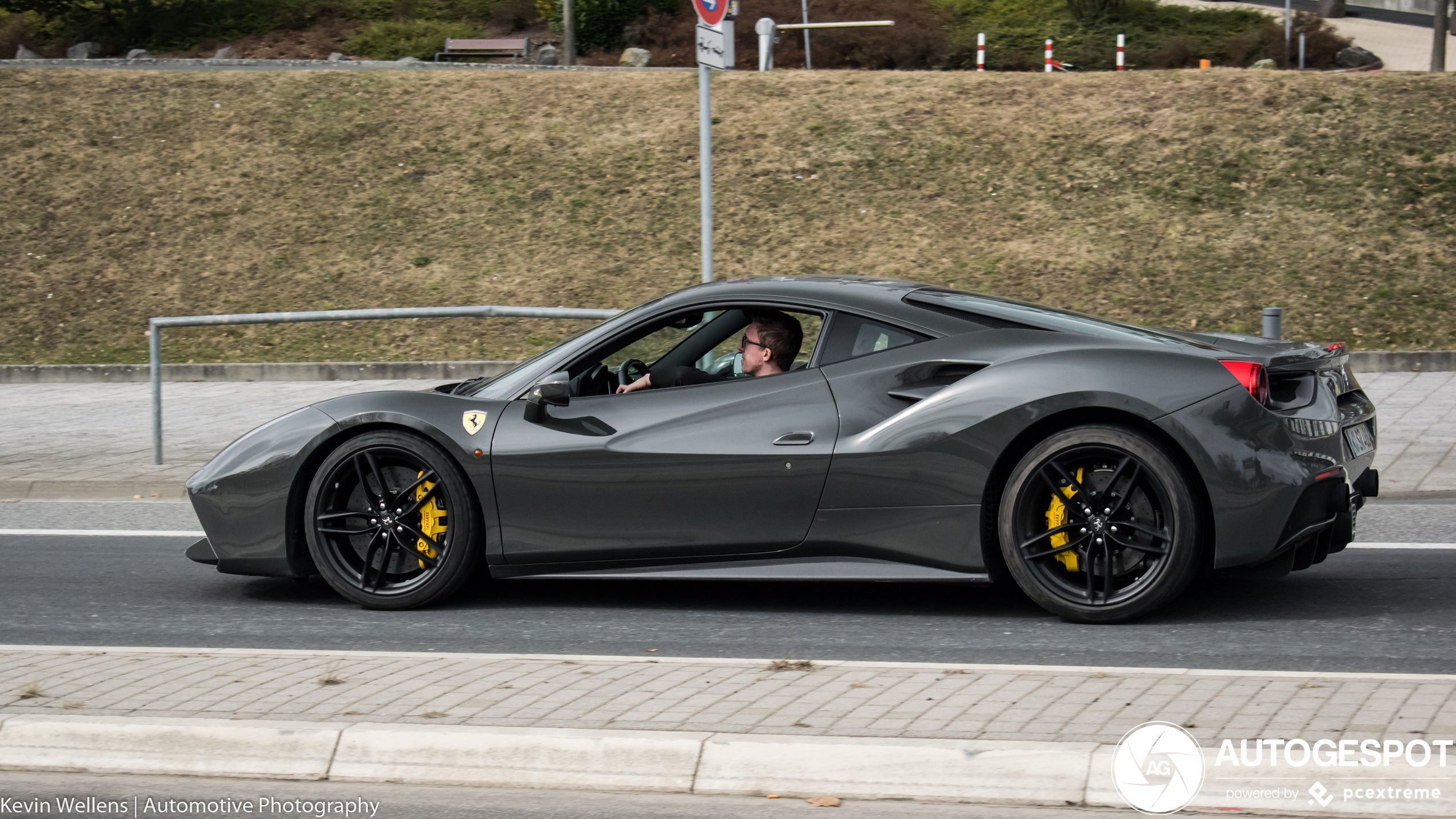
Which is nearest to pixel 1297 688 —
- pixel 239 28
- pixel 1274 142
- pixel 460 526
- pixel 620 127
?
pixel 460 526

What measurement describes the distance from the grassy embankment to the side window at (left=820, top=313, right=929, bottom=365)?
419 inches

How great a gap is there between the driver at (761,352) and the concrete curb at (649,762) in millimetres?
2106

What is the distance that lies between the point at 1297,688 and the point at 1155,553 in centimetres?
110

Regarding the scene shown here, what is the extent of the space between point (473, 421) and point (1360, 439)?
3.42m

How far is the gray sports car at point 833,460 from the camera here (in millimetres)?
5098

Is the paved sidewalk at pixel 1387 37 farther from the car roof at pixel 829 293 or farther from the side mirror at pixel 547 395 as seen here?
the side mirror at pixel 547 395

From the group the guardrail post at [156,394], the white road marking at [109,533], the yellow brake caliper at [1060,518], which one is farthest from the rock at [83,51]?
the yellow brake caliper at [1060,518]

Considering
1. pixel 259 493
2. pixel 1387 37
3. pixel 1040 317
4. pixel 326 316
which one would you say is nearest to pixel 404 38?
pixel 1387 37

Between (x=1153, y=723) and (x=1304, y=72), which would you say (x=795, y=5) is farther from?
(x=1153, y=723)

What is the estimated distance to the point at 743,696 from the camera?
4.18m

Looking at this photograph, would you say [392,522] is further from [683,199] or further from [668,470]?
[683,199]

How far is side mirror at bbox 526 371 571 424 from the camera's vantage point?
216 inches

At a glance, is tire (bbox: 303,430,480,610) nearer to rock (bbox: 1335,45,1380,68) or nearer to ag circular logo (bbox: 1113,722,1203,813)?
ag circular logo (bbox: 1113,722,1203,813)

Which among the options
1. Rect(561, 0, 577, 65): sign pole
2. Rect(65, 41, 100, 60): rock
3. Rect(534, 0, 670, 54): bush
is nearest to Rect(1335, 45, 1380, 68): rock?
Rect(534, 0, 670, 54): bush
